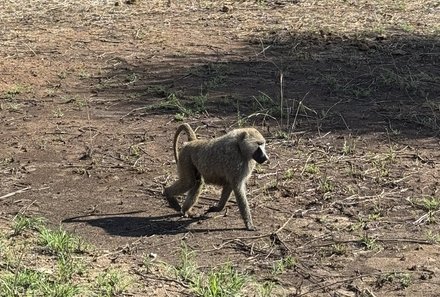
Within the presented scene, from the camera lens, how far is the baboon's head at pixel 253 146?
19.5 ft

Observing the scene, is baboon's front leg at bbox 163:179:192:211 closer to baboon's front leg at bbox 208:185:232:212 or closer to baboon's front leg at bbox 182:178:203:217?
baboon's front leg at bbox 182:178:203:217

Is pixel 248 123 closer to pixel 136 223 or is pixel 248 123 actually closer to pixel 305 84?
pixel 305 84

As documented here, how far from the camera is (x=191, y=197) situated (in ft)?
20.8

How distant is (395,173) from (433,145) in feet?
3.14

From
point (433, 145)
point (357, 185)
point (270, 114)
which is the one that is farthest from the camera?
point (270, 114)

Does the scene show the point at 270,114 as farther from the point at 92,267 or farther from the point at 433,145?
the point at 92,267

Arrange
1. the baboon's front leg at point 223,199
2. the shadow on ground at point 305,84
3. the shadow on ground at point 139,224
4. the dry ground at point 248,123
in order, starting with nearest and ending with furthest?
the dry ground at point 248,123, the shadow on ground at point 139,224, the baboon's front leg at point 223,199, the shadow on ground at point 305,84

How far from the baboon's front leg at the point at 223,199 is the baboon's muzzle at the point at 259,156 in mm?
420

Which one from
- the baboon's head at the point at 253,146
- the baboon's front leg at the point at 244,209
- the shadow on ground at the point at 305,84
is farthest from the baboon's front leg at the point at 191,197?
the shadow on ground at the point at 305,84

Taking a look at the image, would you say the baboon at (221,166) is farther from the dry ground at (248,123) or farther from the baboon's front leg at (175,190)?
the dry ground at (248,123)

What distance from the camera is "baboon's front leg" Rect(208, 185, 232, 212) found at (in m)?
6.29

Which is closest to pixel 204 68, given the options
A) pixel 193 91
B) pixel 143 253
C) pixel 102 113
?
pixel 193 91

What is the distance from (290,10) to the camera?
13.9 m

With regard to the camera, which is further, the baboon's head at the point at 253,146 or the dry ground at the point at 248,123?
the baboon's head at the point at 253,146
